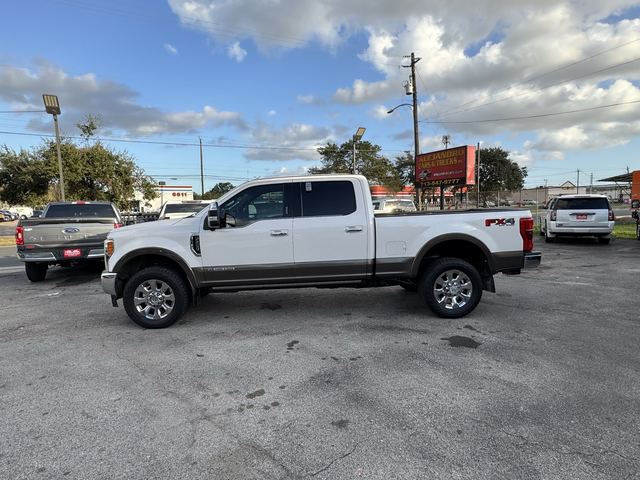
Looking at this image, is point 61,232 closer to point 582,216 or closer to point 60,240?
point 60,240

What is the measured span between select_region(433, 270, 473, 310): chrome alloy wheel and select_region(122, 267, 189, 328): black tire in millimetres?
3462

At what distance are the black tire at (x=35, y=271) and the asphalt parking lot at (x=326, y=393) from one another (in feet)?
A: 9.59

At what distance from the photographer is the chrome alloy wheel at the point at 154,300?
217 inches

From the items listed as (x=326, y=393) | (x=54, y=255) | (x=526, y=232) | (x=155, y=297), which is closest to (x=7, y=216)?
(x=54, y=255)

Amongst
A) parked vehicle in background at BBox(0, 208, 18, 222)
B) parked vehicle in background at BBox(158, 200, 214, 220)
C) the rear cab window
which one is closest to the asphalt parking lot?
parked vehicle in background at BBox(158, 200, 214, 220)

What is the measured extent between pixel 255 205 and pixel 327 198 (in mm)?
983

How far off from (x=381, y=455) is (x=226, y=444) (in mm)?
1071

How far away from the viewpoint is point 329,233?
18.2 ft

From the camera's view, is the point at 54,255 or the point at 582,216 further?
the point at 582,216

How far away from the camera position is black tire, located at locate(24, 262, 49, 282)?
29.8 ft

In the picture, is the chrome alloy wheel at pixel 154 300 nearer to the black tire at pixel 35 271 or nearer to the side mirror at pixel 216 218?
the side mirror at pixel 216 218

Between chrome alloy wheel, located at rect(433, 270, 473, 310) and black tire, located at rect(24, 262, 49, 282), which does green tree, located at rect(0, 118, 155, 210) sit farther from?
chrome alloy wheel, located at rect(433, 270, 473, 310)

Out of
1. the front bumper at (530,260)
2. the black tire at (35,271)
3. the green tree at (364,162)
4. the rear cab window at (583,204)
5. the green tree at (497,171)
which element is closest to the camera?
the front bumper at (530,260)

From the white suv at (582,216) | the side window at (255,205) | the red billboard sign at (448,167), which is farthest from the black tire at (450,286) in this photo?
the red billboard sign at (448,167)
